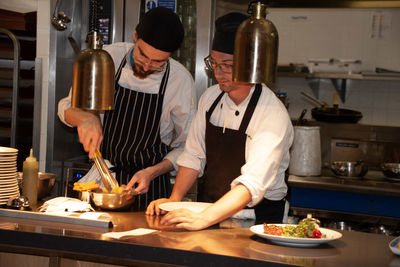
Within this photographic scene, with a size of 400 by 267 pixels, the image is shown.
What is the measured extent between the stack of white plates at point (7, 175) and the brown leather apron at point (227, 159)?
956 millimetres

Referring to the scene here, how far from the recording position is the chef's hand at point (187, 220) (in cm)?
223

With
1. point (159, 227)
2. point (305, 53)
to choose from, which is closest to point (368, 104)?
point (305, 53)

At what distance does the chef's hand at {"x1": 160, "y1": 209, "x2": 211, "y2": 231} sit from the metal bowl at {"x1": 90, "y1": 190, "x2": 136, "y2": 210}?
32cm

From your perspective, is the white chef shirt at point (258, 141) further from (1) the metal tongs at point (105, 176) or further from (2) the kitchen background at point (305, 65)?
(2) the kitchen background at point (305, 65)

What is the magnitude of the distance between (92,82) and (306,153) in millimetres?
2702

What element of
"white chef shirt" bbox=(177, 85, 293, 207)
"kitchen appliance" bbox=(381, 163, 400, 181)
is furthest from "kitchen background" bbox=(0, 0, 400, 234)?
"white chef shirt" bbox=(177, 85, 293, 207)

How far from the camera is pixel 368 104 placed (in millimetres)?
5852


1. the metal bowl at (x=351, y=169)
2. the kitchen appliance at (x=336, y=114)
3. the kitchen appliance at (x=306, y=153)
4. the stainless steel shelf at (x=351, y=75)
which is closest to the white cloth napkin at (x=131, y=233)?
the kitchen appliance at (x=306, y=153)

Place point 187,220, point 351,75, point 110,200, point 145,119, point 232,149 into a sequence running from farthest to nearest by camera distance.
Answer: point 351,75 < point 145,119 < point 232,149 < point 110,200 < point 187,220

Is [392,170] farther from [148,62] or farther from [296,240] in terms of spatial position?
[296,240]

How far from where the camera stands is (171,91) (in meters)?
3.18

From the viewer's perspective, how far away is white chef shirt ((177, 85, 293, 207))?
7.76ft

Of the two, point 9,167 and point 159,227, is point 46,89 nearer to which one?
point 9,167

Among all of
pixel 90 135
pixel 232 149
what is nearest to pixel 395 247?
pixel 232 149
